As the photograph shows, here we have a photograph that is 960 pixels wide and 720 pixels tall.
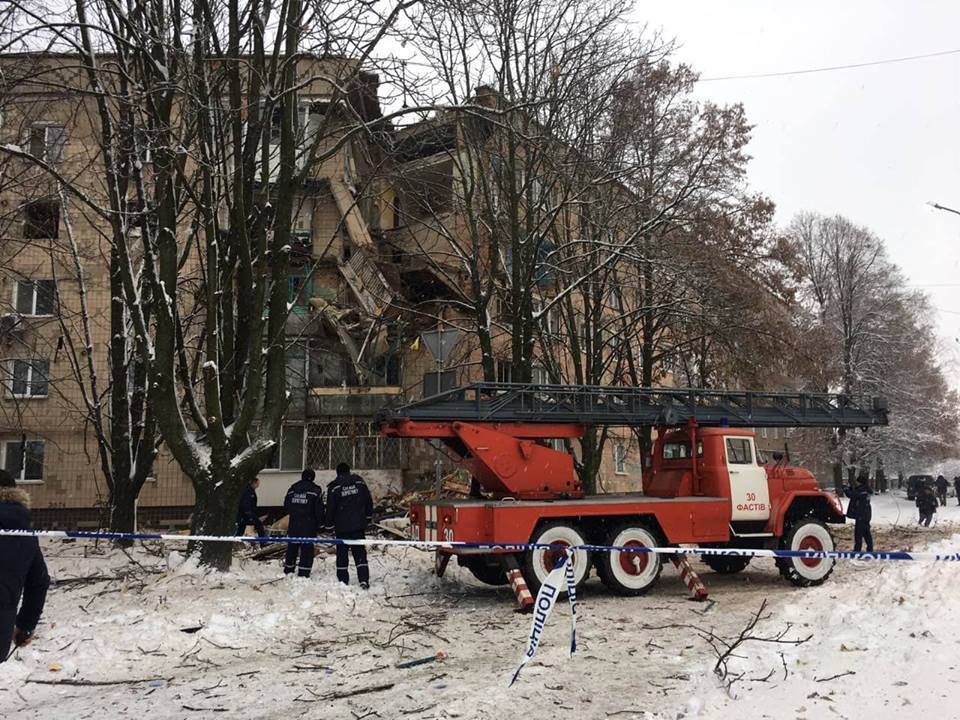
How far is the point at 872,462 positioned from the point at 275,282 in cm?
3891

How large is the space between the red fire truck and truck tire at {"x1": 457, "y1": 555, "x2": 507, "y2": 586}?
0.10 ft

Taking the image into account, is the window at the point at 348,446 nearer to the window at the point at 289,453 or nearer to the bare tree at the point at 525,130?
the window at the point at 289,453

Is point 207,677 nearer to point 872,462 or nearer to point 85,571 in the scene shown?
point 85,571

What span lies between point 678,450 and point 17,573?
10902 millimetres

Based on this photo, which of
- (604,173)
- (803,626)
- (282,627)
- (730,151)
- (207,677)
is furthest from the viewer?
(730,151)

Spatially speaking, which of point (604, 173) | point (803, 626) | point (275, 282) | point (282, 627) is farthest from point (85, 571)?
point (604, 173)

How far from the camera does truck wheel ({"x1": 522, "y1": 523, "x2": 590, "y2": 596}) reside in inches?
441

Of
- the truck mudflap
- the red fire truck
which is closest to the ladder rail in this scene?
the red fire truck

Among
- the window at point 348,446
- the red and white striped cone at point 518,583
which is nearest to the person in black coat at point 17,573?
the red and white striped cone at point 518,583

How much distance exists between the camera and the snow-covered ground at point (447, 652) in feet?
20.0

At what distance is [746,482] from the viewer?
1310cm

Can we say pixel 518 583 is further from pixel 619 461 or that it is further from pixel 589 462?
pixel 619 461

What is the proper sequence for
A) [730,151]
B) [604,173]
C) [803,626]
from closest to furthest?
[803,626] → [604,173] → [730,151]

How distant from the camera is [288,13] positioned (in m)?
11.2
